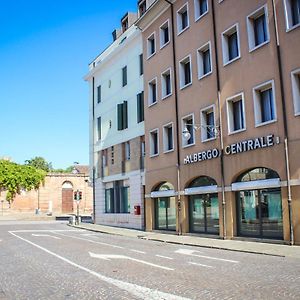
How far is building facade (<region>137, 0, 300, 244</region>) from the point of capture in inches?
685

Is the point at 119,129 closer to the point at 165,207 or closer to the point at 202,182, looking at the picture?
the point at 165,207

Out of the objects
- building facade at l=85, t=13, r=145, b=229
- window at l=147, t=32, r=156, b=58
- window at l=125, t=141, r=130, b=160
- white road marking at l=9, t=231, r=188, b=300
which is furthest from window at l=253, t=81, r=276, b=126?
window at l=125, t=141, r=130, b=160

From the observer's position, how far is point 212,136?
21.6 metres

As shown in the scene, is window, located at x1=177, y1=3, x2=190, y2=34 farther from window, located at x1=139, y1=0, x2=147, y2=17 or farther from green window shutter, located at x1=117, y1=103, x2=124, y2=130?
green window shutter, located at x1=117, y1=103, x2=124, y2=130

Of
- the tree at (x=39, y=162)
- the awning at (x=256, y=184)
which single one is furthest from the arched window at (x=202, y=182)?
the tree at (x=39, y=162)

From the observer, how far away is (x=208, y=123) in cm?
2253

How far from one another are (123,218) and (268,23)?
1905 centimetres

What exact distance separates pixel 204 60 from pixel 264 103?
18.4 feet

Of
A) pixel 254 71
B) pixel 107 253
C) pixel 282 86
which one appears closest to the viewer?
pixel 107 253

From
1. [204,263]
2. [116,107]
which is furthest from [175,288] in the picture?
[116,107]

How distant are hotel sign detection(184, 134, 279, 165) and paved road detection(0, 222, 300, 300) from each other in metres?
5.10

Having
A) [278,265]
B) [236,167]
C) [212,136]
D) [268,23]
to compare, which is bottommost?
[278,265]

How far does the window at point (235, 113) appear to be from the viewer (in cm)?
2008

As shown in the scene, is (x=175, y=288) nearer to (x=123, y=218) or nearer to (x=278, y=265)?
(x=278, y=265)
